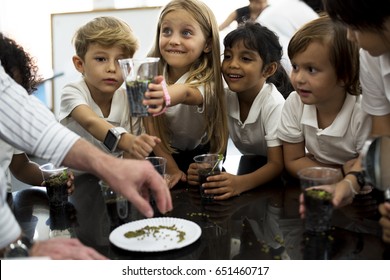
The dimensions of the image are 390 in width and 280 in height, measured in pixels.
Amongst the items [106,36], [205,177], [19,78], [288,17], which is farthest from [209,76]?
[288,17]

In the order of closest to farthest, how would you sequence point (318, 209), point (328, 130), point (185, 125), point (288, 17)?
point (318, 209) → point (328, 130) → point (185, 125) → point (288, 17)

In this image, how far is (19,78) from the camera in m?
1.62

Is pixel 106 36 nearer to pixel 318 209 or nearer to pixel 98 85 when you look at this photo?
pixel 98 85

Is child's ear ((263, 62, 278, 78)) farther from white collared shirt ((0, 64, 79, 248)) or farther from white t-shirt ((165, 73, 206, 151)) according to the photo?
white collared shirt ((0, 64, 79, 248))

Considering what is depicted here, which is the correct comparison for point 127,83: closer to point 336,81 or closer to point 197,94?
point 197,94

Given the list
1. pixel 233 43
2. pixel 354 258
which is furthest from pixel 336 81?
pixel 354 258

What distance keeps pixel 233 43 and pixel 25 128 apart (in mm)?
931

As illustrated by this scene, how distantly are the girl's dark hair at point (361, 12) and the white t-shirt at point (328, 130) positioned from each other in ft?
1.30

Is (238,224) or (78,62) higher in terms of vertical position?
(78,62)

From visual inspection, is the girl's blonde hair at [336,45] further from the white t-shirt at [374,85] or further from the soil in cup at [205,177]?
the soil in cup at [205,177]

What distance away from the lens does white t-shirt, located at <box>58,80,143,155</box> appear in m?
1.84

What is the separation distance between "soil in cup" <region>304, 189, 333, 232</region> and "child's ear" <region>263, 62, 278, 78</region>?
2.82ft

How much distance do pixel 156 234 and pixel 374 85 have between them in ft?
2.66

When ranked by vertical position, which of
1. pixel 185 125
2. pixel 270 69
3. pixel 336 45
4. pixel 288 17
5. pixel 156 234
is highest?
pixel 288 17
